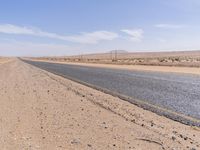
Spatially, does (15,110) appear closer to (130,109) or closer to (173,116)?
(130,109)

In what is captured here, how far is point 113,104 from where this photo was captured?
11.2m

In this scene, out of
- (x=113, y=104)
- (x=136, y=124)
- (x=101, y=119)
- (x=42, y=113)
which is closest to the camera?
(x=136, y=124)

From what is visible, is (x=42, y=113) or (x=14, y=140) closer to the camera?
(x=14, y=140)

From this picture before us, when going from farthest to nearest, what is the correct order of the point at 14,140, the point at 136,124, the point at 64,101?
the point at 64,101, the point at 136,124, the point at 14,140

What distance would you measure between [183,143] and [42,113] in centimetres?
482

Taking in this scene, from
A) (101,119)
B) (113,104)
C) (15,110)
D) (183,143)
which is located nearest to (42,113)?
(15,110)

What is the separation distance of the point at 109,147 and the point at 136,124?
7.18 ft

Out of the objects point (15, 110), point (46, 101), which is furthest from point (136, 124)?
point (46, 101)

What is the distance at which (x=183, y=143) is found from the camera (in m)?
Result: 6.20

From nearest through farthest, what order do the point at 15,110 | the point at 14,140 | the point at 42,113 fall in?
the point at 14,140
the point at 42,113
the point at 15,110

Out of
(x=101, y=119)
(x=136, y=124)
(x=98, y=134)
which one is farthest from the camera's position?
(x=101, y=119)

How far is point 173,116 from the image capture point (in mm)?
9078

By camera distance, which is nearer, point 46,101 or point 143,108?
point 143,108

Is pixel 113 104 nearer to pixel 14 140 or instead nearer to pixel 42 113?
pixel 42 113
